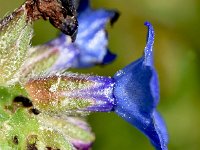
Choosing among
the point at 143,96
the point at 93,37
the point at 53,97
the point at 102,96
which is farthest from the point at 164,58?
the point at 143,96

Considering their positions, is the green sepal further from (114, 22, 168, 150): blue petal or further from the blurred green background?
the blurred green background

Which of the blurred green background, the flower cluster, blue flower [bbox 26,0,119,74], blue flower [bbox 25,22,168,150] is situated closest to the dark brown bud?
the flower cluster

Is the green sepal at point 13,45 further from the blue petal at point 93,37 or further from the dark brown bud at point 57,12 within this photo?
the blue petal at point 93,37

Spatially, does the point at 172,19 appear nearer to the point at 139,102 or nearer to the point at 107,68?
the point at 107,68

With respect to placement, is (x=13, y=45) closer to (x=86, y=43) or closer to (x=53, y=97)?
(x=53, y=97)

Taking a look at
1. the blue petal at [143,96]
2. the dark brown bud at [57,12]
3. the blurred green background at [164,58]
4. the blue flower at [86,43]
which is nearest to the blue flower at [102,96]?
the blue petal at [143,96]

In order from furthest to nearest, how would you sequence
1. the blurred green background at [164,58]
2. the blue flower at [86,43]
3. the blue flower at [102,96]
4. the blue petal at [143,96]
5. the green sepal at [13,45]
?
the blurred green background at [164,58]
the blue flower at [86,43]
the green sepal at [13,45]
the blue flower at [102,96]
the blue petal at [143,96]

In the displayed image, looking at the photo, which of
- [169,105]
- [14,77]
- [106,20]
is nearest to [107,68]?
[169,105]
